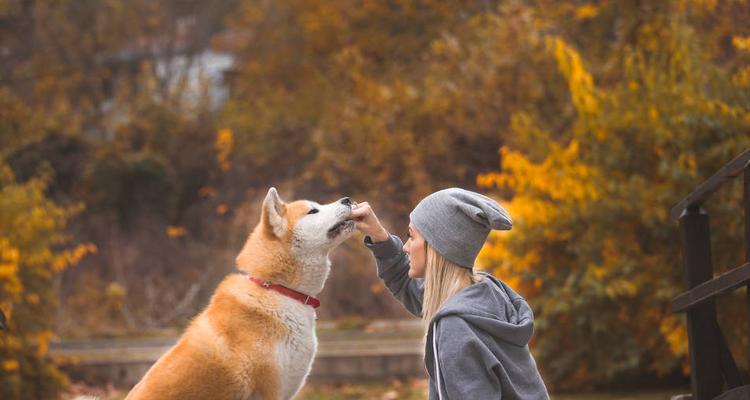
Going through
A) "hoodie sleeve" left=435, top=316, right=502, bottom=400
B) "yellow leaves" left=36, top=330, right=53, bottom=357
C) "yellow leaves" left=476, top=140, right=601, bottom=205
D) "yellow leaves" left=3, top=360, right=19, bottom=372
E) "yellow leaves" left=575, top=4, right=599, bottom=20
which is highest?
"yellow leaves" left=575, top=4, right=599, bottom=20

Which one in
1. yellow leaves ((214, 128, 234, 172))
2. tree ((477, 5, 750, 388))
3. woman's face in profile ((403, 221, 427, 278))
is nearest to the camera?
woman's face in profile ((403, 221, 427, 278))

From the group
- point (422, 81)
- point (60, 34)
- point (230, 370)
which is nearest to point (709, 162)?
point (230, 370)

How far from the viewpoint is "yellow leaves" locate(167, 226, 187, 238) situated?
642 inches

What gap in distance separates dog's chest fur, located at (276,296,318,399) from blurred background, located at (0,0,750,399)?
4361 millimetres

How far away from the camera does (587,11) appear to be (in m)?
14.1

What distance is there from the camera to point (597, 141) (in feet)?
27.5

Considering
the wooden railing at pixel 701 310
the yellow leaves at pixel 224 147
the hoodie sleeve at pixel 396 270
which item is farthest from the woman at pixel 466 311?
the yellow leaves at pixel 224 147

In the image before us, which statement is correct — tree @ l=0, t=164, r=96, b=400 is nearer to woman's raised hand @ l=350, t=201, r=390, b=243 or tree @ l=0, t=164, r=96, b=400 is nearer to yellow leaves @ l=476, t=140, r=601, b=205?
yellow leaves @ l=476, t=140, r=601, b=205

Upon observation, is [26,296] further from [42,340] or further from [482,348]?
[482,348]

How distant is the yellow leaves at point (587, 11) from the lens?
14.1 m

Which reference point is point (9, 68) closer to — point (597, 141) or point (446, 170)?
point (446, 170)

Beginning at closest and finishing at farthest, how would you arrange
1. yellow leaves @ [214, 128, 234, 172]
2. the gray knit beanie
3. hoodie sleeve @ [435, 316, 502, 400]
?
1. hoodie sleeve @ [435, 316, 502, 400]
2. the gray knit beanie
3. yellow leaves @ [214, 128, 234, 172]

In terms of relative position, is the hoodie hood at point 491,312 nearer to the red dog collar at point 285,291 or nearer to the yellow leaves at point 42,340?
the red dog collar at point 285,291

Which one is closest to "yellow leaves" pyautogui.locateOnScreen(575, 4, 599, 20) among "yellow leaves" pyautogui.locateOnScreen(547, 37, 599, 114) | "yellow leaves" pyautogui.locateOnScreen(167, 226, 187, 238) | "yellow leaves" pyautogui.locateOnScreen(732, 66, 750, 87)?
"yellow leaves" pyautogui.locateOnScreen(547, 37, 599, 114)
